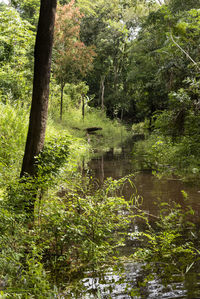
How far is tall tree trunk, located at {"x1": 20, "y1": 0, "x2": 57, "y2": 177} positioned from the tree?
16.4 m

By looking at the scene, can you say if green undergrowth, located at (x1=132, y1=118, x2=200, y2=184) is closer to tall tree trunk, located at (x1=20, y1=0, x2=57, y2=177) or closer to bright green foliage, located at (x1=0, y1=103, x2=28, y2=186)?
bright green foliage, located at (x1=0, y1=103, x2=28, y2=186)

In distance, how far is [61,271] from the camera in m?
3.55

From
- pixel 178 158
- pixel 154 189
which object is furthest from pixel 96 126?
pixel 154 189

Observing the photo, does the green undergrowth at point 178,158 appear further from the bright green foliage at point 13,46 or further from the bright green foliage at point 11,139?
the bright green foliage at point 13,46

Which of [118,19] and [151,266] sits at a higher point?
[118,19]

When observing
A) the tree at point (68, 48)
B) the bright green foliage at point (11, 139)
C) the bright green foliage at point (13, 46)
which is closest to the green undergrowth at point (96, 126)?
the tree at point (68, 48)

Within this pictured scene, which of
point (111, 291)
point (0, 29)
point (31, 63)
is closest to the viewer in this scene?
point (111, 291)

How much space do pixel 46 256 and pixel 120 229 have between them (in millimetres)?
1455

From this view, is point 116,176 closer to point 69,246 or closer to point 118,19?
point 69,246

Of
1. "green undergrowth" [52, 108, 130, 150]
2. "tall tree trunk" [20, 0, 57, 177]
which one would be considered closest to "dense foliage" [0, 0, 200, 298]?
"tall tree trunk" [20, 0, 57, 177]

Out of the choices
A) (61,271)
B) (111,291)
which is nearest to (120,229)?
(61,271)

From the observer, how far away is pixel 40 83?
4.90 meters

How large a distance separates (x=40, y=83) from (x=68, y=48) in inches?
689

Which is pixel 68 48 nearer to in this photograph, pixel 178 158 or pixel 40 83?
pixel 178 158
